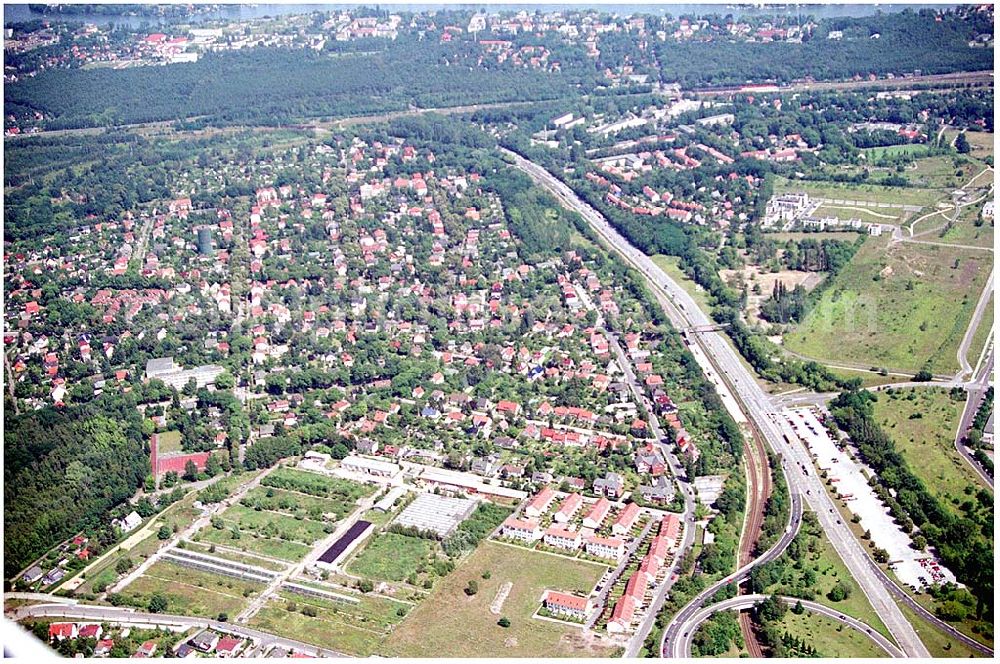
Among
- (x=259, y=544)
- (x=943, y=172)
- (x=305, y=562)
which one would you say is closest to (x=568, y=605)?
(x=305, y=562)

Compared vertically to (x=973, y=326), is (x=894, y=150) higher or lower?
higher

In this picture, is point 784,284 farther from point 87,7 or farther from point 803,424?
point 87,7

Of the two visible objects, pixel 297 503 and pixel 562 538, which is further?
pixel 297 503

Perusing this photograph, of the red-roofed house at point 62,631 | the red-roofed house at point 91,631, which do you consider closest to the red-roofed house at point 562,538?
the red-roofed house at point 91,631

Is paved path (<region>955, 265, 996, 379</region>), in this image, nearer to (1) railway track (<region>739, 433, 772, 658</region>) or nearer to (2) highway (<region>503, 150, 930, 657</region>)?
(2) highway (<region>503, 150, 930, 657</region>)

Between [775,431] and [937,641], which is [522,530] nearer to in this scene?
[775,431]

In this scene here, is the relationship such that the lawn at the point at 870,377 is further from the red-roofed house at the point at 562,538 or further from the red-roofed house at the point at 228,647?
the red-roofed house at the point at 228,647

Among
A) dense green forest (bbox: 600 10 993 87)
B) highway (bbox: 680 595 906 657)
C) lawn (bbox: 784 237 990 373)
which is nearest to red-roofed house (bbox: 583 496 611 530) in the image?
highway (bbox: 680 595 906 657)
